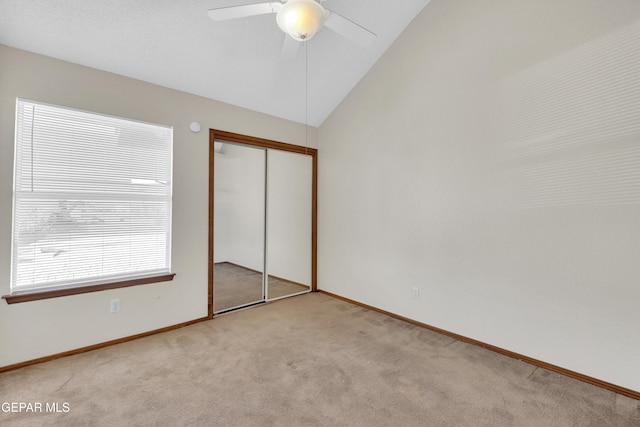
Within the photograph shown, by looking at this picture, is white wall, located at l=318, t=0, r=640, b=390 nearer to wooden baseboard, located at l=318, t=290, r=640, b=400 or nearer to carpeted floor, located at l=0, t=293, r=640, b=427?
wooden baseboard, located at l=318, t=290, r=640, b=400

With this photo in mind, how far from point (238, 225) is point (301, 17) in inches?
107

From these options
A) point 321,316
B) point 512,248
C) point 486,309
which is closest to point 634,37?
point 512,248

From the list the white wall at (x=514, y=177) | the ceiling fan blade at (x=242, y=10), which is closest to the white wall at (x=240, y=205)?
the white wall at (x=514, y=177)

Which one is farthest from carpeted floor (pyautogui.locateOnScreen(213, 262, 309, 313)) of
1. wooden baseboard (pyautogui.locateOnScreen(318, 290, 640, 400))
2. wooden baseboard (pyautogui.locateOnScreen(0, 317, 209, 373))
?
wooden baseboard (pyautogui.locateOnScreen(318, 290, 640, 400))

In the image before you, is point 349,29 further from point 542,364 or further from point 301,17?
point 542,364

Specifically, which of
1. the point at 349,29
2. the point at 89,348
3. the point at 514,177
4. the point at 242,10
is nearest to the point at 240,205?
the point at 89,348

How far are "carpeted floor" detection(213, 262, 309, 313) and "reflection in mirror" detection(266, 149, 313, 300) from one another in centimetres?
2

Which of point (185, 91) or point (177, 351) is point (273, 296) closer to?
point (177, 351)

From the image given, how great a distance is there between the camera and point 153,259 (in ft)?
9.50

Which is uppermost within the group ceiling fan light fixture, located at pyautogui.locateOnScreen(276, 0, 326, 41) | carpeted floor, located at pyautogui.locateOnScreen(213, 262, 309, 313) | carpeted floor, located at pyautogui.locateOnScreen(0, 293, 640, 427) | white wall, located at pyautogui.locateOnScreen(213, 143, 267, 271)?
ceiling fan light fixture, located at pyautogui.locateOnScreen(276, 0, 326, 41)

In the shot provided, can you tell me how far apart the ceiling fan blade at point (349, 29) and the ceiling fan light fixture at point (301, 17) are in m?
0.18

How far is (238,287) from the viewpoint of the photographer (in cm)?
377

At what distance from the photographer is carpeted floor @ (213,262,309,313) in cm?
349

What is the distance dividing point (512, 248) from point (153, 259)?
347 centimetres
